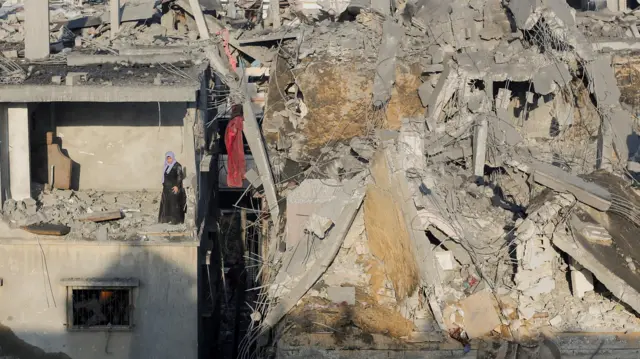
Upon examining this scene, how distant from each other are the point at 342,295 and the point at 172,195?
11.3 ft

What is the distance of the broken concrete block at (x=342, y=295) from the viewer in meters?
13.1

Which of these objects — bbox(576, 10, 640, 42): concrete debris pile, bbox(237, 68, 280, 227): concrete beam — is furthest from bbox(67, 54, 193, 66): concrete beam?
bbox(576, 10, 640, 42): concrete debris pile

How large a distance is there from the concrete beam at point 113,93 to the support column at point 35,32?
1.98 metres

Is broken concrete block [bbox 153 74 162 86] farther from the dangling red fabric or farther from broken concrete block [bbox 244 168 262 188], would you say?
the dangling red fabric

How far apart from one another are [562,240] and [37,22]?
9273mm

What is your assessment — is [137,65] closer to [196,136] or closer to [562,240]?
[196,136]

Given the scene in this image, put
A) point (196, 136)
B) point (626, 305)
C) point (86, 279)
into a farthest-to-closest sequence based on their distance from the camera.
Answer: point (196, 136), point (86, 279), point (626, 305)

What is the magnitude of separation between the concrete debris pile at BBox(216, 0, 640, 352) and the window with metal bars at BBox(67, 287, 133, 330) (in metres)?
2.30

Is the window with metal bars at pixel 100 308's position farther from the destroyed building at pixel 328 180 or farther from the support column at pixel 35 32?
the support column at pixel 35 32

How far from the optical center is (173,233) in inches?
581

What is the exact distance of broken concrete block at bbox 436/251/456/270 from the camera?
12.4m

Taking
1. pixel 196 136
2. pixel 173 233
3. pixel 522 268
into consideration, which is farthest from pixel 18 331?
pixel 522 268

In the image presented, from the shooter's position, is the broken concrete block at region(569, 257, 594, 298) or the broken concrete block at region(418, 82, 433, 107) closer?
the broken concrete block at region(569, 257, 594, 298)

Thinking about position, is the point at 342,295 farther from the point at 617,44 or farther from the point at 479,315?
the point at 617,44
